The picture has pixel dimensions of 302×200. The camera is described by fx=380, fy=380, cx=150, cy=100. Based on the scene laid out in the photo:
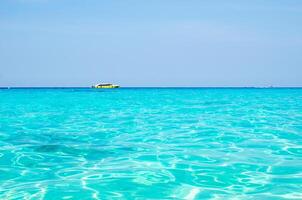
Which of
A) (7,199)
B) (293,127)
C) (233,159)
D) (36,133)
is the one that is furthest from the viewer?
(293,127)

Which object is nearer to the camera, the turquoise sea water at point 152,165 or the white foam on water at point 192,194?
the white foam on water at point 192,194

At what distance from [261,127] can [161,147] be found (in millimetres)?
5020

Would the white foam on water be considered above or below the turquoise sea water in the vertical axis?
below

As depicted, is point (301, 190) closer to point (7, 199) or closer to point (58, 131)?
point (7, 199)

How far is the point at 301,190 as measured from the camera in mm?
4953

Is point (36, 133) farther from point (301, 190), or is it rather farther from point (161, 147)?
point (301, 190)

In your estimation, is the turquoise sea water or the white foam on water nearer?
the white foam on water

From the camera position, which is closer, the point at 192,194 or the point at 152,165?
the point at 192,194

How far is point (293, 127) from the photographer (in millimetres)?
11906

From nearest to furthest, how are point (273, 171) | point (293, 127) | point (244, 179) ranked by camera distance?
point (244, 179) < point (273, 171) < point (293, 127)

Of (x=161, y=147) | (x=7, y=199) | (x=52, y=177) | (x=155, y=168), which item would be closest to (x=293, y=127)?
(x=161, y=147)

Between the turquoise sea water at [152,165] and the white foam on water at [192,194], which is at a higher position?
the turquoise sea water at [152,165]

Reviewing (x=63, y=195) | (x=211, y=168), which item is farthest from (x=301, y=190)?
(x=63, y=195)

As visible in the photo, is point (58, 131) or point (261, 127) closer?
point (58, 131)
